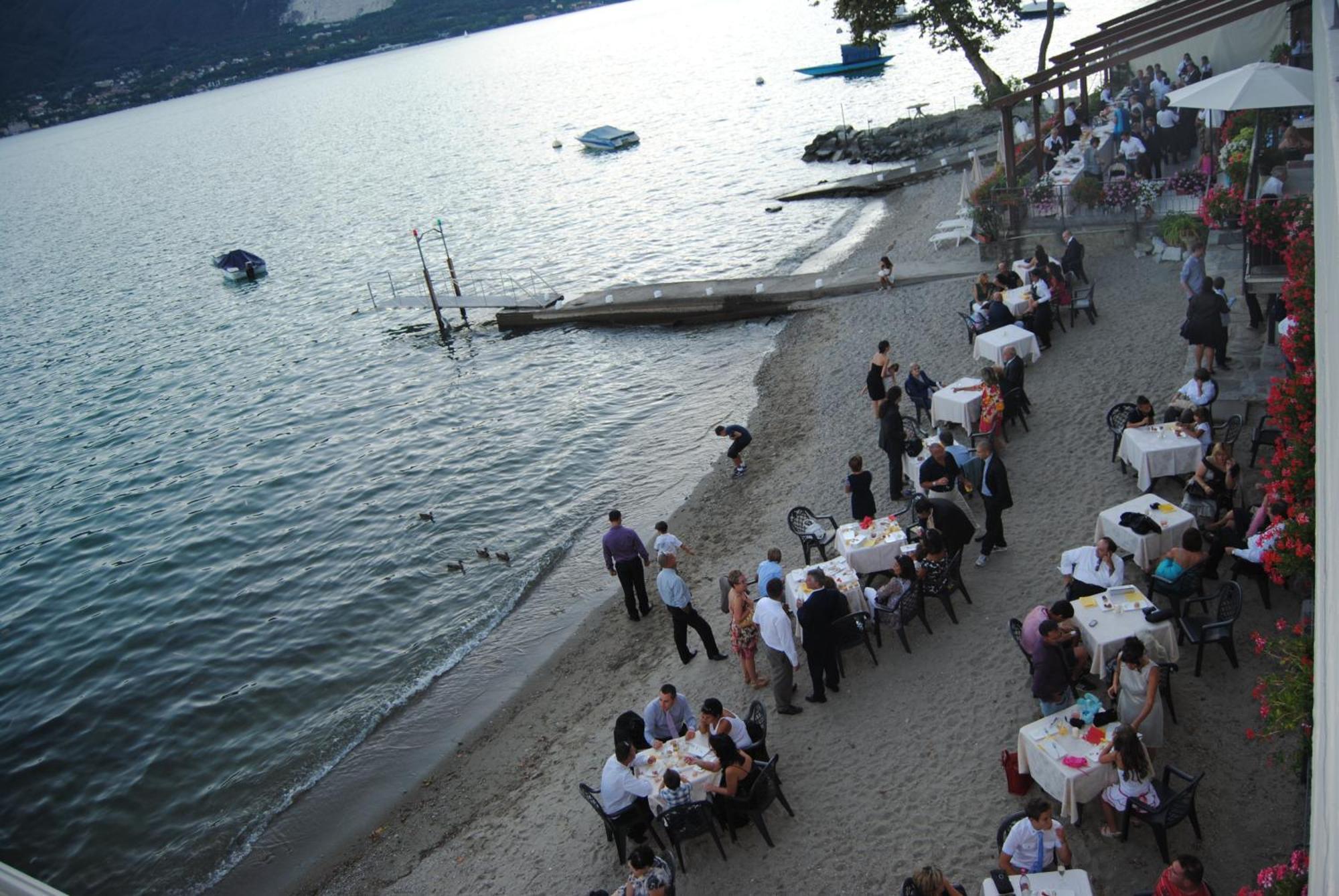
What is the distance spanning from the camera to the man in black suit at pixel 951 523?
1154 centimetres

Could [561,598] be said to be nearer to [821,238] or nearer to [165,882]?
[165,882]

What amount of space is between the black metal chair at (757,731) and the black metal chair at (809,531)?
13.3 ft

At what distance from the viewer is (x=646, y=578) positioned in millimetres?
16766

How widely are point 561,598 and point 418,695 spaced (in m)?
3.10

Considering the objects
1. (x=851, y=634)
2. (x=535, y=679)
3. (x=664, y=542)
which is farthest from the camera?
(x=535, y=679)

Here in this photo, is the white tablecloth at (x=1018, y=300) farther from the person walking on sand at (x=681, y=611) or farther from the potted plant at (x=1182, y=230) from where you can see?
the person walking on sand at (x=681, y=611)

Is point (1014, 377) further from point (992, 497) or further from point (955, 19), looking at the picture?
point (955, 19)

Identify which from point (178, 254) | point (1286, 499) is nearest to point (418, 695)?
point (1286, 499)

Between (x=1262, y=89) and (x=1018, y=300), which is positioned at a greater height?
(x=1262, y=89)

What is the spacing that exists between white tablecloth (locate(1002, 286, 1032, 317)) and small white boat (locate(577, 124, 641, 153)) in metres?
64.1

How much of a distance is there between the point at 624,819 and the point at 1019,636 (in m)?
4.58

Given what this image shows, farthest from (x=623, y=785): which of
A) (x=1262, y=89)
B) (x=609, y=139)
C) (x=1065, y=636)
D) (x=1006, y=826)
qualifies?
(x=609, y=139)

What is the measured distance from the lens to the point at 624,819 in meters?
9.48

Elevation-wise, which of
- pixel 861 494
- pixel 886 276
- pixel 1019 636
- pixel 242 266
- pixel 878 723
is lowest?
pixel 878 723
